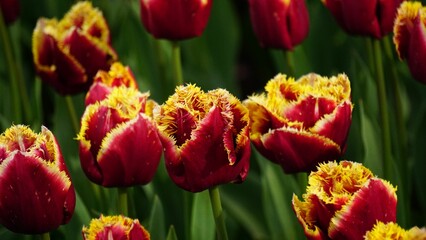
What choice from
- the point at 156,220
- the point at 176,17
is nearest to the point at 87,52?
the point at 176,17

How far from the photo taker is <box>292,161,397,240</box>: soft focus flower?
935 millimetres

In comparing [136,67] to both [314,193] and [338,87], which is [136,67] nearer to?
[338,87]

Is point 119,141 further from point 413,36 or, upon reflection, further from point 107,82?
point 413,36

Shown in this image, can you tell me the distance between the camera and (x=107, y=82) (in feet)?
4.41

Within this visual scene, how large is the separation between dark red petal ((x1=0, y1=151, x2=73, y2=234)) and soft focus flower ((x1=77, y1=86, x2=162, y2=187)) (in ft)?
0.32

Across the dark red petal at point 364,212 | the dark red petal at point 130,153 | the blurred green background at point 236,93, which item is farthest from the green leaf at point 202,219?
the dark red petal at point 364,212

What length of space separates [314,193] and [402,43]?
45 cm

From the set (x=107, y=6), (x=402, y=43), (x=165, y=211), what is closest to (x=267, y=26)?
(x=402, y=43)

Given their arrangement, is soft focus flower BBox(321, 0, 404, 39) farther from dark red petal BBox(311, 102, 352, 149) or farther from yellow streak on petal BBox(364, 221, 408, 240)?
yellow streak on petal BBox(364, 221, 408, 240)

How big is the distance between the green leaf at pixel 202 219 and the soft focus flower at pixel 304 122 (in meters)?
0.23

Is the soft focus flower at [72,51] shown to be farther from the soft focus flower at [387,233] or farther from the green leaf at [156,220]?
the soft focus flower at [387,233]

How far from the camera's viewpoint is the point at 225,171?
1.08m

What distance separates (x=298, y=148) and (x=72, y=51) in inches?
19.8

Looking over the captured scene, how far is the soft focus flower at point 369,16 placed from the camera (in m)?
1.40
